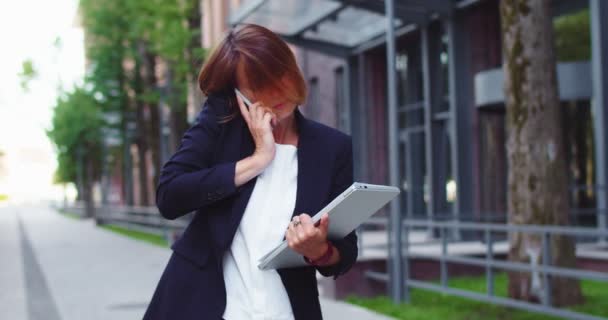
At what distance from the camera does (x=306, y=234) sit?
5.80 ft

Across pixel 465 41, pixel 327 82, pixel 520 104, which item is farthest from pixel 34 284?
pixel 327 82

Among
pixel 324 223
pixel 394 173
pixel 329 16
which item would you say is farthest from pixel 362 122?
pixel 324 223

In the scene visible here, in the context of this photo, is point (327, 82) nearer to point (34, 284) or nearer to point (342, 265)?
point (34, 284)

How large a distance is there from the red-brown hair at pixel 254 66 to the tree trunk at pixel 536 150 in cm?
621

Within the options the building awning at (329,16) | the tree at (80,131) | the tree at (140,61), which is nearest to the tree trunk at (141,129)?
the tree at (140,61)

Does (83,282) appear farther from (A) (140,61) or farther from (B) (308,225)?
(A) (140,61)

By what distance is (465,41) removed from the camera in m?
15.9

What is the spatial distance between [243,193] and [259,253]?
0.46ft

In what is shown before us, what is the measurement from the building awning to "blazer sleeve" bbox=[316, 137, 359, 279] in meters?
11.9

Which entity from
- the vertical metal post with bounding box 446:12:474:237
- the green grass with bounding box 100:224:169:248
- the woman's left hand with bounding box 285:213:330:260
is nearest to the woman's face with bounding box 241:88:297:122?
the woman's left hand with bounding box 285:213:330:260

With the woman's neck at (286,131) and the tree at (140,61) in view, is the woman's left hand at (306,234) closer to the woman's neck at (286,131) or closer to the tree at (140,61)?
the woman's neck at (286,131)

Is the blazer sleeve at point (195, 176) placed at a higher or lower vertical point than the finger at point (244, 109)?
lower

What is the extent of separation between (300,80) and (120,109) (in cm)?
2892

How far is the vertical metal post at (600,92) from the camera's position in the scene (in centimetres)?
1163
